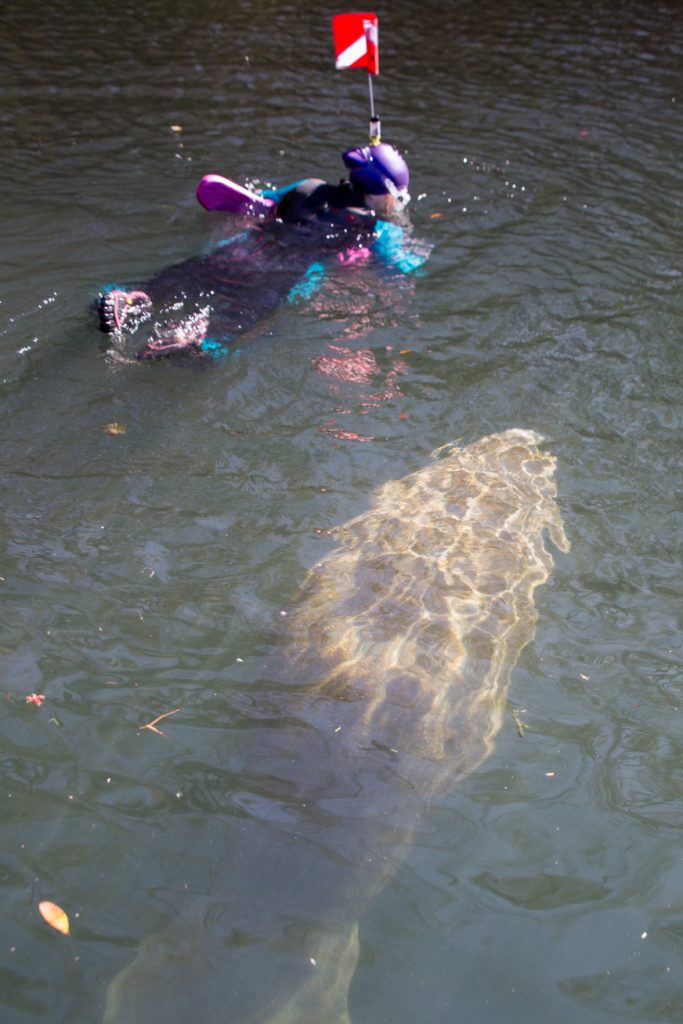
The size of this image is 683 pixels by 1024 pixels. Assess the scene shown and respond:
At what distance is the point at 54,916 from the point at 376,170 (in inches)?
237

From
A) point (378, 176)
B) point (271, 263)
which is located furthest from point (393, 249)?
point (271, 263)

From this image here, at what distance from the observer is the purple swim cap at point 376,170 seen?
24.0 feet

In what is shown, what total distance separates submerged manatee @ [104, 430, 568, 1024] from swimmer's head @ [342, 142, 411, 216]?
2.87 meters

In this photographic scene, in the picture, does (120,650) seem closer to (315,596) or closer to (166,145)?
(315,596)

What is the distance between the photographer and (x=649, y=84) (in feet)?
39.8

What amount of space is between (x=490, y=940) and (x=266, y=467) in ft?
10.1

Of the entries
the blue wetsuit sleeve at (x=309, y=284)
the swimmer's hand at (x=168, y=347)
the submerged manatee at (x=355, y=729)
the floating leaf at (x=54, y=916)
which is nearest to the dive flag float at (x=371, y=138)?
the blue wetsuit sleeve at (x=309, y=284)

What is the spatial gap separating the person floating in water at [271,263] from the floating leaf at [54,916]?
3958 millimetres

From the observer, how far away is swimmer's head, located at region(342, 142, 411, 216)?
730 centimetres

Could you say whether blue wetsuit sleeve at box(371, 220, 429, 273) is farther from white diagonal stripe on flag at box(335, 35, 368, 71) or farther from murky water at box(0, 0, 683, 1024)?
white diagonal stripe on flag at box(335, 35, 368, 71)

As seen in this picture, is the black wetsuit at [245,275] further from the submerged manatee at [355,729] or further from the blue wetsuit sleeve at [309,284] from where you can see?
the submerged manatee at [355,729]

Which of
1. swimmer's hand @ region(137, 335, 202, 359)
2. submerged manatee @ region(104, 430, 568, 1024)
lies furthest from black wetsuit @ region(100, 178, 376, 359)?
submerged manatee @ region(104, 430, 568, 1024)

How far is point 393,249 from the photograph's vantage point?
7.26 m

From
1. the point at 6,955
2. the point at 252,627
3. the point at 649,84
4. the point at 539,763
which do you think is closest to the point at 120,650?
the point at 252,627
